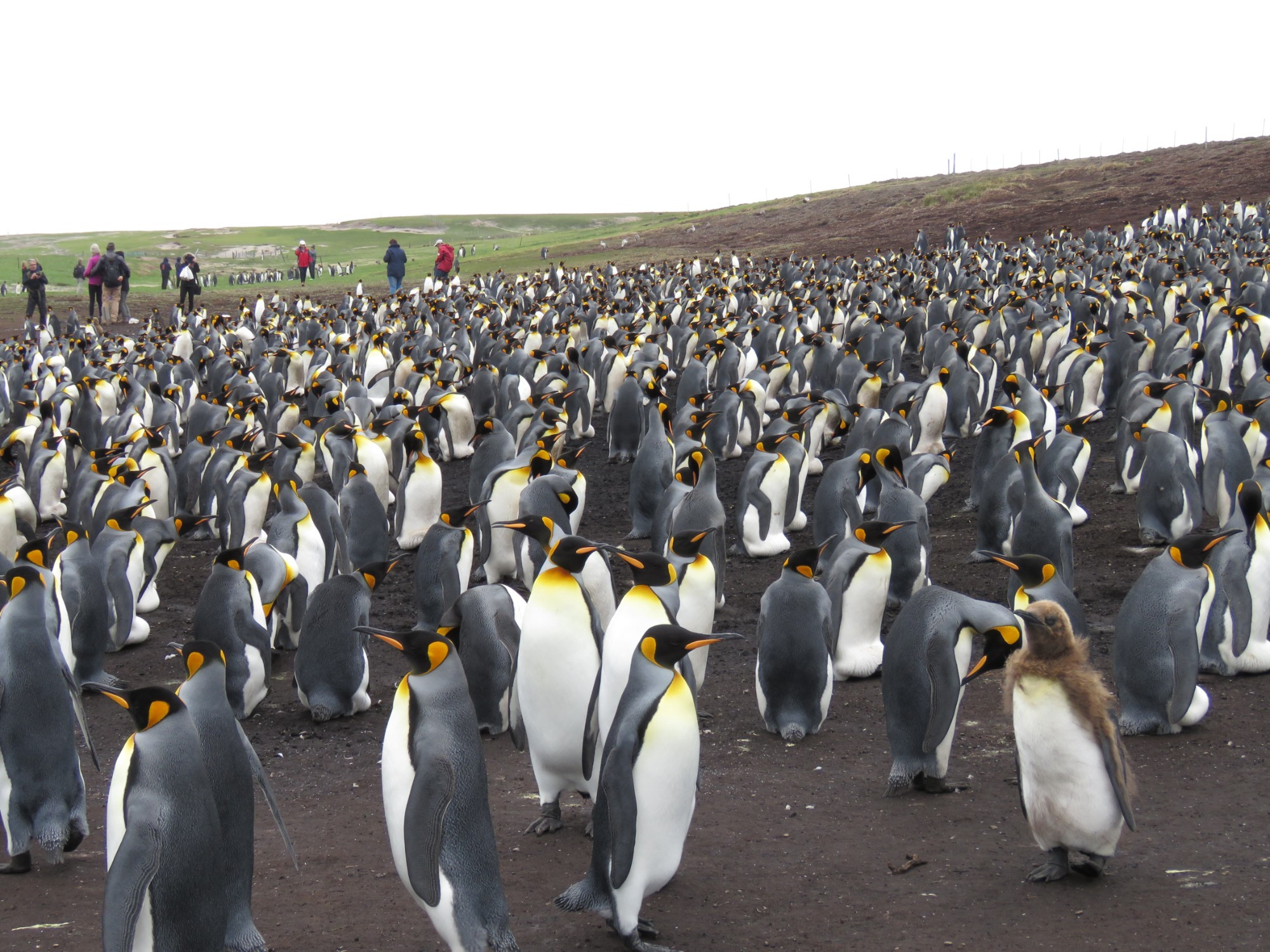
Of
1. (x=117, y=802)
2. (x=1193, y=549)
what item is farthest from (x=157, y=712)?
(x=1193, y=549)

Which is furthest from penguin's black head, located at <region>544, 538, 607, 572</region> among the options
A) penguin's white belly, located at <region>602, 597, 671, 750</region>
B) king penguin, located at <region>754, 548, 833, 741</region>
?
king penguin, located at <region>754, 548, 833, 741</region>

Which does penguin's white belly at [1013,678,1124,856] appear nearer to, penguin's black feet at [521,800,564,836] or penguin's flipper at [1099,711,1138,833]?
penguin's flipper at [1099,711,1138,833]

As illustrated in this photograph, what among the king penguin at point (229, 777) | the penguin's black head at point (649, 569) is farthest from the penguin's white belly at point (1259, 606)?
the king penguin at point (229, 777)

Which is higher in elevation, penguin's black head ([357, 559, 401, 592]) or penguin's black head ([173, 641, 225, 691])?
penguin's black head ([173, 641, 225, 691])

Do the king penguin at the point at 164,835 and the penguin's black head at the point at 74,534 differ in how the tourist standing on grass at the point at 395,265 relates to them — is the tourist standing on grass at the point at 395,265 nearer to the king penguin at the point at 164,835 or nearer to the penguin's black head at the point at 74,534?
the penguin's black head at the point at 74,534

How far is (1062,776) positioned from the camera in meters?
3.63

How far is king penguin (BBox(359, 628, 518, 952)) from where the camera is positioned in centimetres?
319

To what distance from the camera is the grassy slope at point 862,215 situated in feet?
113

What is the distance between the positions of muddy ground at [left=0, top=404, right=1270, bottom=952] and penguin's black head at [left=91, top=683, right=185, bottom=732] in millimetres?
830

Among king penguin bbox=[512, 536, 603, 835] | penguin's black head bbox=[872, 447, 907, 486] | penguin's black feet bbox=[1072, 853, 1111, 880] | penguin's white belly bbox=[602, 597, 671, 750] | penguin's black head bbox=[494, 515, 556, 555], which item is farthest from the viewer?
penguin's black head bbox=[872, 447, 907, 486]

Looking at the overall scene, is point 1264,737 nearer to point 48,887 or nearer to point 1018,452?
point 1018,452

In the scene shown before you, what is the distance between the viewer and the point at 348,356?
49.8ft

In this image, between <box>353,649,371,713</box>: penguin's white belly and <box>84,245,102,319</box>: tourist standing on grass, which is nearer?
<box>353,649,371,713</box>: penguin's white belly

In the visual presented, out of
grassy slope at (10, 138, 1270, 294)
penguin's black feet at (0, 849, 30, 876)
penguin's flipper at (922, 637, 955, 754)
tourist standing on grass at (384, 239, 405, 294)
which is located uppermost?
grassy slope at (10, 138, 1270, 294)
